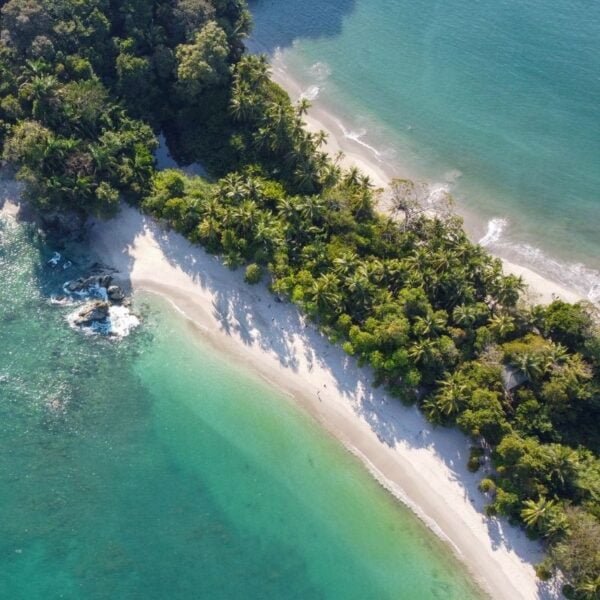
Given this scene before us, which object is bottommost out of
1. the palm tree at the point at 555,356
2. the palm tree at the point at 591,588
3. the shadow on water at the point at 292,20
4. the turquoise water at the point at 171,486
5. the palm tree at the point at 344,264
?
the turquoise water at the point at 171,486

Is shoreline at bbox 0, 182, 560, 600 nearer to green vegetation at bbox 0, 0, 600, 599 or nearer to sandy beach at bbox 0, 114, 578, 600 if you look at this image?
sandy beach at bbox 0, 114, 578, 600

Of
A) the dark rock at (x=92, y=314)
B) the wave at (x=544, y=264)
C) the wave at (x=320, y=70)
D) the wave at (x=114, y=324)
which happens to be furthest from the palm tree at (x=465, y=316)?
the wave at (x=320, y=70)

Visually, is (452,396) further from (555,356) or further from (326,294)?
(326,294)

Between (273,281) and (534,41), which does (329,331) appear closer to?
(273,281)

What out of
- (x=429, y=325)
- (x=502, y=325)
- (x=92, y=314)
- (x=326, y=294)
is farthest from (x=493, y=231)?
(x=92, y=314)

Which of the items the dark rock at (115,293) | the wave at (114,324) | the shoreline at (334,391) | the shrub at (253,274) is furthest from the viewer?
the dark rock at (115,293)

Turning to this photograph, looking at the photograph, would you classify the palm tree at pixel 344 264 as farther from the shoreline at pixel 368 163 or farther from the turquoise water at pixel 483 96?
the turquoise water at pixel 483 96

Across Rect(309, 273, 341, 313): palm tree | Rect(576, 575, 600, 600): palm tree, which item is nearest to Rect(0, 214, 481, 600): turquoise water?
Rect(576, 575, 600, 600): palm tree
